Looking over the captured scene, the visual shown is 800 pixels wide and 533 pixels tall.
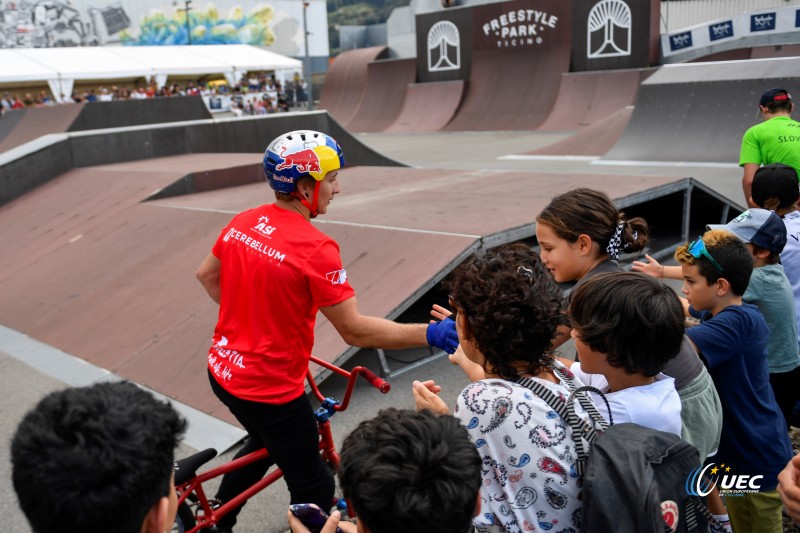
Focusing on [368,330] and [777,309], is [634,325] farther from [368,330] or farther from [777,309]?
[777,309]

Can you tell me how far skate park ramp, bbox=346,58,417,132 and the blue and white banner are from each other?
9.46 meters

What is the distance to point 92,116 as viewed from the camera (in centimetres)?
1501

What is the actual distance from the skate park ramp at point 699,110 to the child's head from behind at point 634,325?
1069cm

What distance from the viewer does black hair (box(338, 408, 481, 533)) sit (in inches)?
50.6


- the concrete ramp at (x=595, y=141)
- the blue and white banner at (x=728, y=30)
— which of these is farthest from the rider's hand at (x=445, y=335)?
the blue and white banner at (x=728, y=30)

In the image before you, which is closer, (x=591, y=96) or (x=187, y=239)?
(x=187, y=239)

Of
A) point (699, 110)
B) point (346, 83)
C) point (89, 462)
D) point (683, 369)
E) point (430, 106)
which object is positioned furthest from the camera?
point (346, 83)

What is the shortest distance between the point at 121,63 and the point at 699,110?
118ft

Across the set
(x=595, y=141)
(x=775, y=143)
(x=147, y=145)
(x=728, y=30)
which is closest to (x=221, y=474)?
(x=775, y=143)

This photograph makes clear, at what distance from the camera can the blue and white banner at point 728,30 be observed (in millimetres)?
19438

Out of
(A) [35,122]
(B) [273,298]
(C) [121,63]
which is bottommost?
(B) [273,298]

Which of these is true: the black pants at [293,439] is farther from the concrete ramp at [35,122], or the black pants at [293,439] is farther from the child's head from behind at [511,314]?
the concrete ramp at [35,122]

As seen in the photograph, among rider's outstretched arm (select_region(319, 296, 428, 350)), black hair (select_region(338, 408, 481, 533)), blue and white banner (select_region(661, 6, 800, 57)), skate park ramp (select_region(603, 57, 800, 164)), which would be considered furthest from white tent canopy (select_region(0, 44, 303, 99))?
black hair (select_region(338, 408, 481, 533))

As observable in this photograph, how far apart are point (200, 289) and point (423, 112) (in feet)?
66.0
